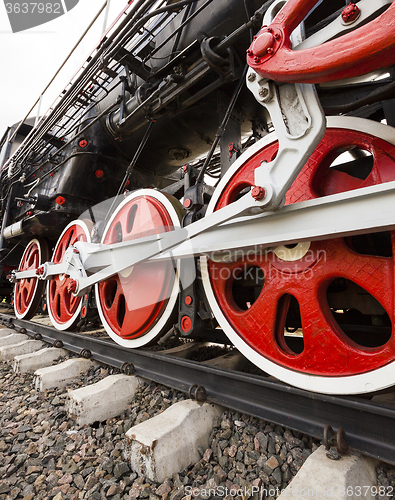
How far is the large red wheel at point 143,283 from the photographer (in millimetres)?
1662

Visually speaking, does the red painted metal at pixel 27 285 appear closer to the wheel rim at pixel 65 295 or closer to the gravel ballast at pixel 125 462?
the wheel rim at pixel 65 295

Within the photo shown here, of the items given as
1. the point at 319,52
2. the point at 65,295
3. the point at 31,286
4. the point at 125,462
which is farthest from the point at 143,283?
the point at 31,286

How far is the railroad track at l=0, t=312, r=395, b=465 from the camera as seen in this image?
87 cm

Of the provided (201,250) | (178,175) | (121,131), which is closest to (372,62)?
(201,250)

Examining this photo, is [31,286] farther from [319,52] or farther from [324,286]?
[319,52]

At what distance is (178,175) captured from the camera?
3.68 m

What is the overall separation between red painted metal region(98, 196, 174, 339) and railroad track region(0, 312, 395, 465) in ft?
0.67

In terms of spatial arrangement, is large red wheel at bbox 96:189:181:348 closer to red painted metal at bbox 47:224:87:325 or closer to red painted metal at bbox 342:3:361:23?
red painted metal at bbox 47:224:87:325

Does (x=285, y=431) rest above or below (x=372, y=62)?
below

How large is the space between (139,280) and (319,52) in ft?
4.88

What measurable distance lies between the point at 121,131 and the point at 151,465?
8.03 feet

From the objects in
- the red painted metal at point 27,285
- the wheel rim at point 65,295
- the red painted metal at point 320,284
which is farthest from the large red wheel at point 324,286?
the red painted metal at point 27,285

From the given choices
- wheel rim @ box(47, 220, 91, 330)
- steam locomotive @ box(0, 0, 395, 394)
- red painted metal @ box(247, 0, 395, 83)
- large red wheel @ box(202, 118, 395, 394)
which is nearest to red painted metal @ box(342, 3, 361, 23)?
steam locomotive @ box(0, 0, 395, 394)

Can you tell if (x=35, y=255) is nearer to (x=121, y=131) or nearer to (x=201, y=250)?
(x=121, y=131)
